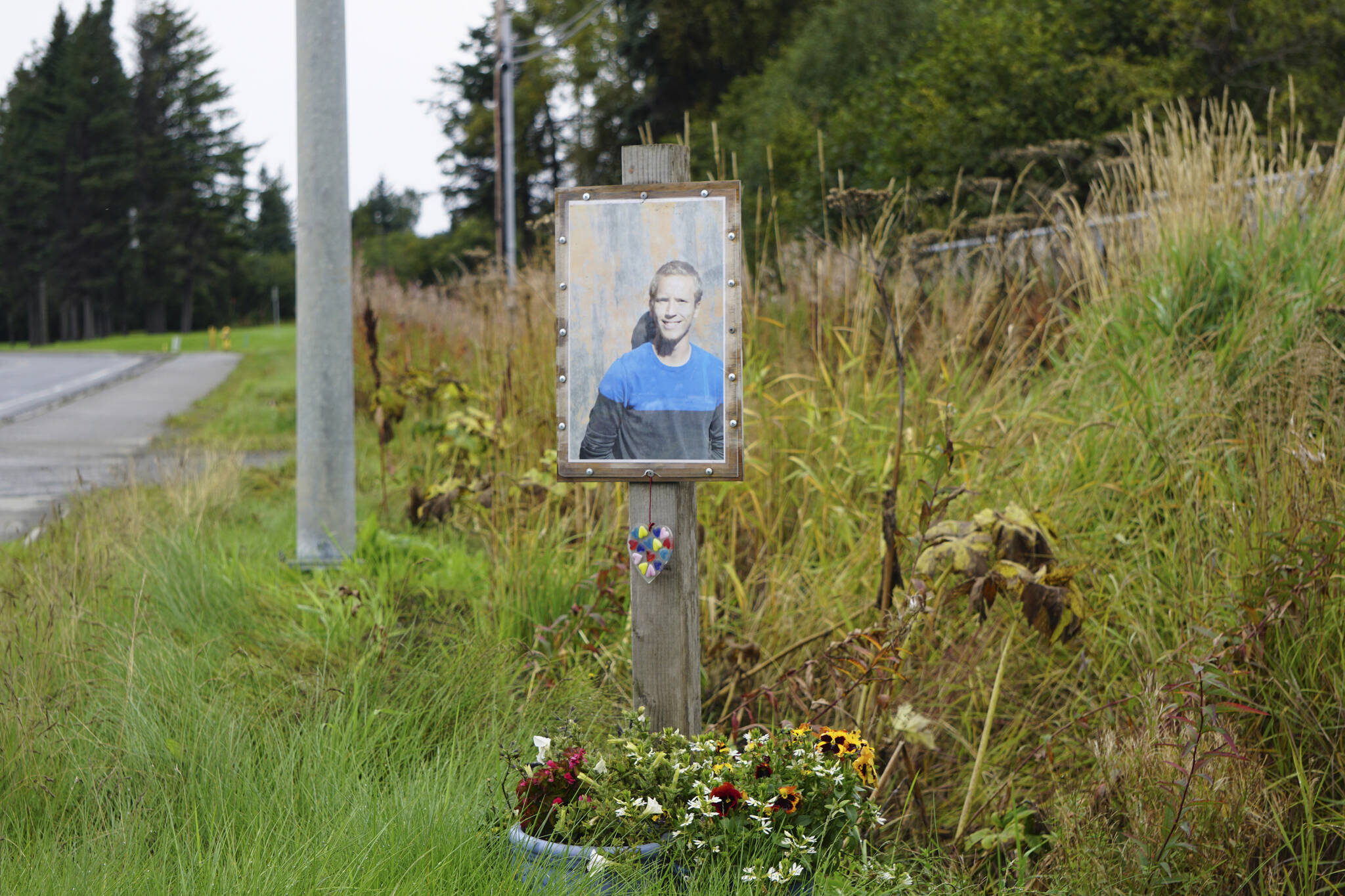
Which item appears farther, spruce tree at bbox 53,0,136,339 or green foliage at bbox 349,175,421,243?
green foliage at bbox 349,175,421,243

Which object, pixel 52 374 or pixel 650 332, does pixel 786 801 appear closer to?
pixel 650 332

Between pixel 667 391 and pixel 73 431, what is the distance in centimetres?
1089

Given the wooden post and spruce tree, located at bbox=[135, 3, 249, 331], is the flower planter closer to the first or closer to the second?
the wooden post

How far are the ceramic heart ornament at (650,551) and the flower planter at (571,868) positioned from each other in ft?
2.17

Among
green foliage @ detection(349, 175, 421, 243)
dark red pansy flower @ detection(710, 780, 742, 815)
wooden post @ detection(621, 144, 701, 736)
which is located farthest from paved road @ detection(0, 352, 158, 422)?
green foliage @ detection(349, 175, 421, 243)

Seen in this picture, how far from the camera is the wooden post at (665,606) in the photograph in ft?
8.21

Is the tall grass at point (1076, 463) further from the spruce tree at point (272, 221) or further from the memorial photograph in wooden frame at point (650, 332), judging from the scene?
the spruce tree at point (272, 221)

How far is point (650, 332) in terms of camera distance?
2477mm

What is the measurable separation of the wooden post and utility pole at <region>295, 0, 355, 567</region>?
2.03m

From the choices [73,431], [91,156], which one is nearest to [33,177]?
[91,156]

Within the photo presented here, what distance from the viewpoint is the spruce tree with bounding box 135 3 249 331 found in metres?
57.9

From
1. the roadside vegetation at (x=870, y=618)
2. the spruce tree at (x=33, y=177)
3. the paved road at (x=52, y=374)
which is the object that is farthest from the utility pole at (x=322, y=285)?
the spruce tree at (x=33, y=177)

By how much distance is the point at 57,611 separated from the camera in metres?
3.22

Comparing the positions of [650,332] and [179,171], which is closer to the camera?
[650,332]
